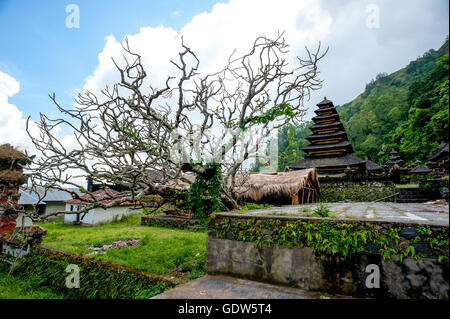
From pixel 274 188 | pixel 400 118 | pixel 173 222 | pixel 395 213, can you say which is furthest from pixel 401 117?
pixel 395 213

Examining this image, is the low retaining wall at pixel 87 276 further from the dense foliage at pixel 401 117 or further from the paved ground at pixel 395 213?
the dense foliage at pixel 401 117

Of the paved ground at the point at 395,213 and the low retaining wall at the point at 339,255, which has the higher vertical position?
the paved ground at the point at 395,213

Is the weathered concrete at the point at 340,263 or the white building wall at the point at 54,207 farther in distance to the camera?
the white building wall at the point at 54,207

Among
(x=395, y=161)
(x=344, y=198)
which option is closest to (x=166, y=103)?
(x=344, y=198)

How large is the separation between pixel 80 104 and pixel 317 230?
622 centimetres

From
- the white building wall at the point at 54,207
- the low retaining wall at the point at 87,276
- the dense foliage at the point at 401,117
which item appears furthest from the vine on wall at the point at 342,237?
the white building wall at the point at 54,207

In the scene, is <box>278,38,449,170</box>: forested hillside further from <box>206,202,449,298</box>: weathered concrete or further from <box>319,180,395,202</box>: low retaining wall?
<box>206,202,449,298</box>: weathered concrete

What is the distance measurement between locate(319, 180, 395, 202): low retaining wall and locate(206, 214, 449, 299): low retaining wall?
39.3 ft

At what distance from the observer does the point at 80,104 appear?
5.72m

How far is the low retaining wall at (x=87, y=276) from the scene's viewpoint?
491 centimetres

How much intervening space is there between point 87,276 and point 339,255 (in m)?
6.41

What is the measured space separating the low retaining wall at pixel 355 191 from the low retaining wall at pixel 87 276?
12.5m
